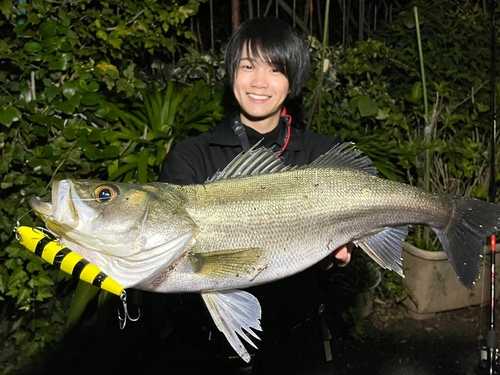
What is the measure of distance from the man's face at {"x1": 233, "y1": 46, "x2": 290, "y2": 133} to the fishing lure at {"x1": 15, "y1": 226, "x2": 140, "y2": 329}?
4.18ft

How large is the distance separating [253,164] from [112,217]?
0.66m

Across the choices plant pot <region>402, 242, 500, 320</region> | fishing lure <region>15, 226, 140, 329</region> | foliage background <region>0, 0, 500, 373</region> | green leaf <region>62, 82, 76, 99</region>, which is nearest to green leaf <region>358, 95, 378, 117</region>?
foliage background <region>0, 0, 500, 373</region>

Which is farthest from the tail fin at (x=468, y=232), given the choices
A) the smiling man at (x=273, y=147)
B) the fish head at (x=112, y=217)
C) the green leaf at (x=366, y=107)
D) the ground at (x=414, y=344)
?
the green leaf at (x=366, y=107)

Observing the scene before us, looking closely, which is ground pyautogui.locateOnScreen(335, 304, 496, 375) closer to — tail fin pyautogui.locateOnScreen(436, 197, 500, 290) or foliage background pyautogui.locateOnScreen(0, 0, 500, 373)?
foliage background pyautogui.locateOnScreen(0, 0, 500, 373)

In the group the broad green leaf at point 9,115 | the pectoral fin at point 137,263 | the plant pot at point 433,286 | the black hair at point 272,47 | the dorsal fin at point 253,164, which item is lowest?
the plant pot at point 433,286

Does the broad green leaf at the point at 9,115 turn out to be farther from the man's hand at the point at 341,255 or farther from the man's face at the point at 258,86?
the man's hand at the point at 341,255

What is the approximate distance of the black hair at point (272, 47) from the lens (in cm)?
299

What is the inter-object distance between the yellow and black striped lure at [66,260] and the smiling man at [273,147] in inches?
34.7

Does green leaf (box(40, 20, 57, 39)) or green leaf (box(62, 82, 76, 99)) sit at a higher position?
green leaf (box(40, 20, 57, 39))

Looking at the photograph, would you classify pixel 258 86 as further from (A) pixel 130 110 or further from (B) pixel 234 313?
(A) pixel 130 110

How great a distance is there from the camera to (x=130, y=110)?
4.59 meters

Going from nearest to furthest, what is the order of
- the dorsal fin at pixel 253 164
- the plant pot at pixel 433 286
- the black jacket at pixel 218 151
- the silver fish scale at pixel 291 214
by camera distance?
1. the silver fish scale at pixel 291 214
2. the dorsal fin at pixel 253 164
3. the black jacket at pixel 218 151
4. the plant pot at pixel 433 286

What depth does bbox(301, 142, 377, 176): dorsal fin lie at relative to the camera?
8.43 feet

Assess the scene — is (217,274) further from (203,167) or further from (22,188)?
(22,188)
